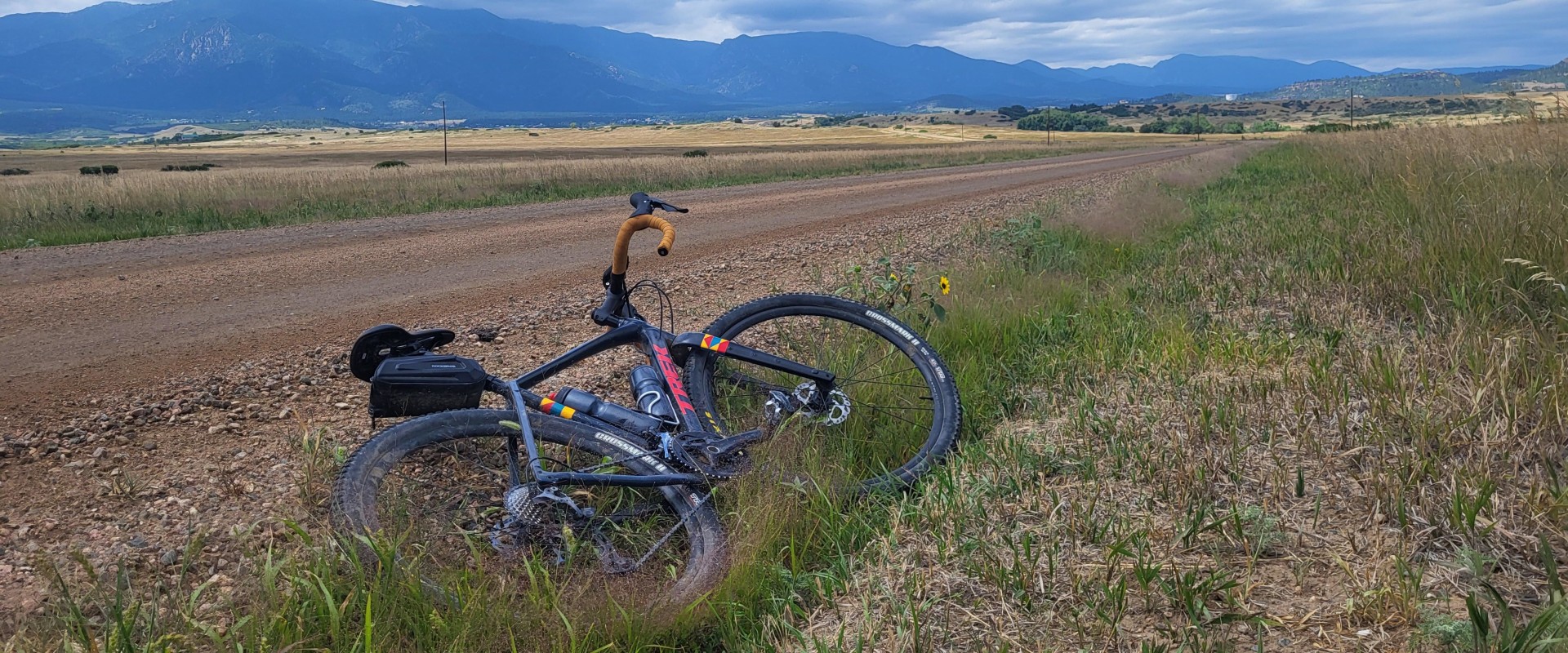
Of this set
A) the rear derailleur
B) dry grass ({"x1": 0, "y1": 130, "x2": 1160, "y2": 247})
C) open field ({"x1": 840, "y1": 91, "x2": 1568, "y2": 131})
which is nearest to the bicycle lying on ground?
the rear derailleur

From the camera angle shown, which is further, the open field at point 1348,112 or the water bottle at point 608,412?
the open field at point 1348,112

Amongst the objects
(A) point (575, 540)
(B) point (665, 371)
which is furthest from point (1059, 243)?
(A) point (575, 540)

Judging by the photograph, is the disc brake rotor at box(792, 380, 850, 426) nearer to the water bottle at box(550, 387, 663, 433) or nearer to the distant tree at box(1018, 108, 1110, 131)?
the water bottle at box(550, 387, 663, 433)

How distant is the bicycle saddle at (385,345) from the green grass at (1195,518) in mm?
677

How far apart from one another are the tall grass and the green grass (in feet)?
39.4

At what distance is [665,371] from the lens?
3748 mm

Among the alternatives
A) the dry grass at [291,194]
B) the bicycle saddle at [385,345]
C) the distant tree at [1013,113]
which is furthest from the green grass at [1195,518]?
the distant tree at [1013,113]

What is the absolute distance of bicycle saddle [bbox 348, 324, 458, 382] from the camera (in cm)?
335

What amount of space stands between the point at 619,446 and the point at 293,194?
18086mm

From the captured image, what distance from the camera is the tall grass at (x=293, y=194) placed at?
45.6ft

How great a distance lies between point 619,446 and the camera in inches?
131

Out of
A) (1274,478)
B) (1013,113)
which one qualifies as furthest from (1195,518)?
(1013,113)

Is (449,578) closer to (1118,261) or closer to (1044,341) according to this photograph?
(1044,341)

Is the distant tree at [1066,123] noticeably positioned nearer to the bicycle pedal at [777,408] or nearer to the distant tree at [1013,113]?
the distant tree at [1013,113]
